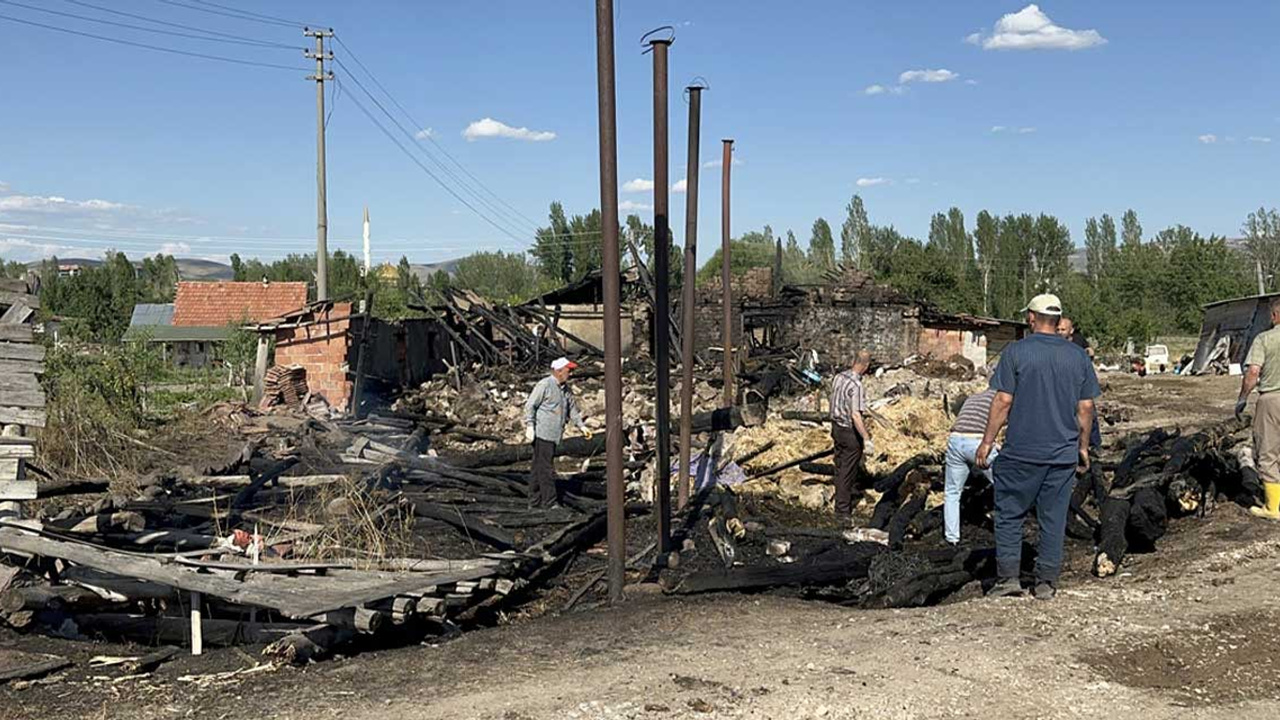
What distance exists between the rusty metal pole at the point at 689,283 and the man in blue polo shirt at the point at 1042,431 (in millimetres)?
4718

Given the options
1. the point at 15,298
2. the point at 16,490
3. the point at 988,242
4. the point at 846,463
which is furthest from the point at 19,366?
the point at 988,242

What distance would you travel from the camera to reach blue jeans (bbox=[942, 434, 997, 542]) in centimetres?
877

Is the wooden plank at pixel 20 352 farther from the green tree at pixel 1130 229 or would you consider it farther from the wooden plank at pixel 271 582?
the green tree at pixel 1130 229

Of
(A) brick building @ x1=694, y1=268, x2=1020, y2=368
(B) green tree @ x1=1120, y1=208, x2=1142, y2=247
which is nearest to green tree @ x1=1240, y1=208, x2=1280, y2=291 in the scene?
(B) green tree @ x1=1120, y1=208, x2=1142, y2=247

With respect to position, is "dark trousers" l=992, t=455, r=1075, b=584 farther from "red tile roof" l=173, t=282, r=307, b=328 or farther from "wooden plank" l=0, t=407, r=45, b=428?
"red tile roof" l=173, t=282, r=307, b=328

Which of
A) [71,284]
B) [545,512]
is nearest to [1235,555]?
[545,512]

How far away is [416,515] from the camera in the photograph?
10.8 meters

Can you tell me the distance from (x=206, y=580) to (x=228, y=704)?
5.23 feet

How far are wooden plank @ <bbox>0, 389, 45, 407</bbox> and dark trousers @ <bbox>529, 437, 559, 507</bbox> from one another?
4.72 metres

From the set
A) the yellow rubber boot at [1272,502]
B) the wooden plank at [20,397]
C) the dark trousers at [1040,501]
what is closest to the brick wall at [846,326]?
the yellow rubber boot at [1272,502]

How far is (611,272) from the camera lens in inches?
303

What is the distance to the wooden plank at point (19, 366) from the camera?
817 centimetres

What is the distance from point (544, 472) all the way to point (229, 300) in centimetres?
5682

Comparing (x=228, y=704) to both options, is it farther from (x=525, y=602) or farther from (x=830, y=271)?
(x=830, y=271)
